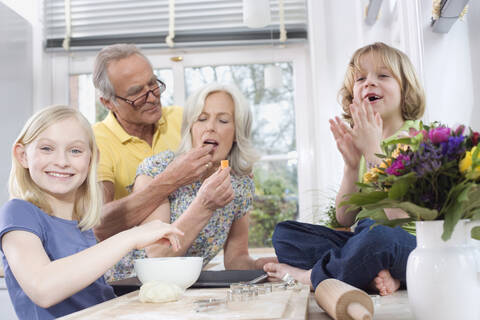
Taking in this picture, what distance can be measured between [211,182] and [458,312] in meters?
1.08

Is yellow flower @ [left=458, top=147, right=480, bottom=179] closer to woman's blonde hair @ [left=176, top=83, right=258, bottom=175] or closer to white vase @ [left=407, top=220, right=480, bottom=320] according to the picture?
white vase @ [left=407, top=220, right=480, bottom=320]

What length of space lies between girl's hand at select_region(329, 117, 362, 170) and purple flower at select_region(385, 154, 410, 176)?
0.63 meters

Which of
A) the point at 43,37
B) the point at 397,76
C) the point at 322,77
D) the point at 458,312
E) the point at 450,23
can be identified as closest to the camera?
the point at 458,312

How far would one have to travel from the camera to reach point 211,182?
5.41 ft

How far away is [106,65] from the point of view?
2197 mm

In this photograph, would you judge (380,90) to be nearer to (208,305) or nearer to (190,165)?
(190,165)

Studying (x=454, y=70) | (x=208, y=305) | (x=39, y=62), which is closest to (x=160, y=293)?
(x=208, y=305)

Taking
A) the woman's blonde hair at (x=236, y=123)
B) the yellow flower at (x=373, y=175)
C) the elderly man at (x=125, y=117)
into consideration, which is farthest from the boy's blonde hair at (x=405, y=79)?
the elderly man at (x=125, y=117)

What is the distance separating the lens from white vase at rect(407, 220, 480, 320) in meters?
0.65

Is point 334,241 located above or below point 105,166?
below

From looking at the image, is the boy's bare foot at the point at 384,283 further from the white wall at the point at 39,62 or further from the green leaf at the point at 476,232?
the white wall at the point at 39,62

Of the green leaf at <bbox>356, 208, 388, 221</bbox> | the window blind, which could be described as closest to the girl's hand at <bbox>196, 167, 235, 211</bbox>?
the green leaf at <bbox>356, 208, 388, 221</bbox>

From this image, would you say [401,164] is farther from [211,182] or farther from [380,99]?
[211,182]

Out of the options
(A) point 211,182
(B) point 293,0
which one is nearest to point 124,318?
(A) point 211,182
